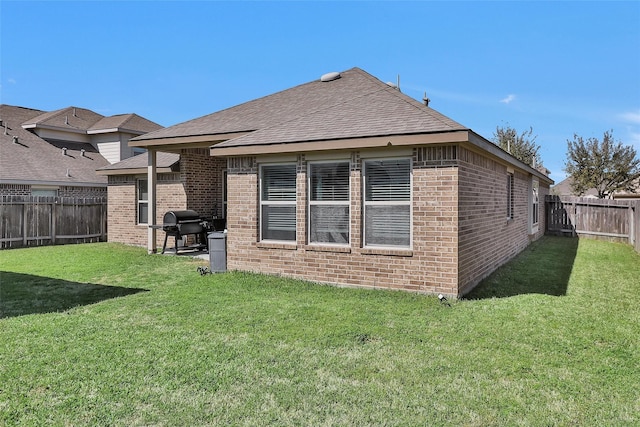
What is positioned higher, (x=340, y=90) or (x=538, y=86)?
(x=538, y=86)

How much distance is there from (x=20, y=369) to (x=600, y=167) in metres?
39.4

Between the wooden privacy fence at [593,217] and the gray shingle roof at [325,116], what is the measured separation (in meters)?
10.9

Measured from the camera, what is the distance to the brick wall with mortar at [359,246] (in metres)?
6.73

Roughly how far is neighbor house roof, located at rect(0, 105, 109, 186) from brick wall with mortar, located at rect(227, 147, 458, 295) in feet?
43.5

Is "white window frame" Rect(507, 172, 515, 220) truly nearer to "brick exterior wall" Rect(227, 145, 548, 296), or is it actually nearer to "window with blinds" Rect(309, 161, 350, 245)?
"brick exterior wall" Rect(227, 145, 548, 296)

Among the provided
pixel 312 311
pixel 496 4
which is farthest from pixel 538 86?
pixel 312 311

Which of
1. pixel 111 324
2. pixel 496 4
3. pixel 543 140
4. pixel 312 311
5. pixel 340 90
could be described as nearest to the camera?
pixel 111 324

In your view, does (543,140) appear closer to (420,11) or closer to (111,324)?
(420,11)

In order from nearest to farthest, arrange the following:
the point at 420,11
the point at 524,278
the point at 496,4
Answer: the point at 524,278
the point at 496,4
the point at 420,11

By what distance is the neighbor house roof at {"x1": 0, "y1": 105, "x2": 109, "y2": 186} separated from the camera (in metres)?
17.4

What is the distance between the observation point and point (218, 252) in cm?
917

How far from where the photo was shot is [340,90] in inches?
435

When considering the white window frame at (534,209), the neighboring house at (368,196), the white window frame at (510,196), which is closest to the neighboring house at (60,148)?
the neighboring house at (368,196)

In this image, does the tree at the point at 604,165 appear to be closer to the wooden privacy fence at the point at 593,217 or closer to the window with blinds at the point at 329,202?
the wooden privacy fence at the point at 593,217
